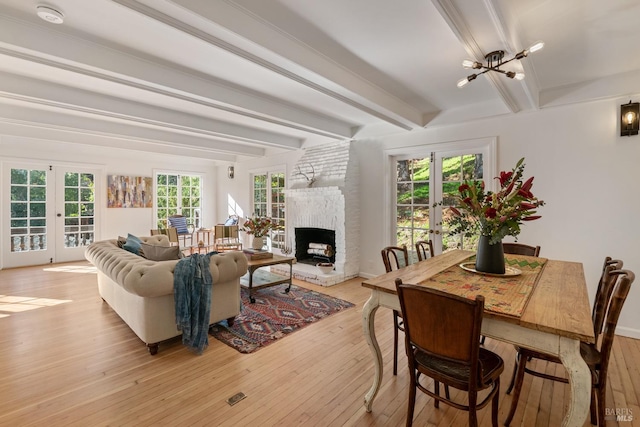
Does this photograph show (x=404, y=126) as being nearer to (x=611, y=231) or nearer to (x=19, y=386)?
(x=611, y=231)

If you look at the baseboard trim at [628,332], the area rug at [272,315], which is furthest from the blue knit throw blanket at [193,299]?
the baseboard trim at [628,332]

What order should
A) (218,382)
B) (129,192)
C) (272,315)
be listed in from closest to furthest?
(218,382) → (272,315) → (129,192)

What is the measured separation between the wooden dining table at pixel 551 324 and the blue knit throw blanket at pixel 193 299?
155 centimetres

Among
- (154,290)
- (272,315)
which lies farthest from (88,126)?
(272,315)

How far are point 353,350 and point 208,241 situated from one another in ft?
21.6

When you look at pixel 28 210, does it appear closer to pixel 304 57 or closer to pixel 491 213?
pixel 304 57

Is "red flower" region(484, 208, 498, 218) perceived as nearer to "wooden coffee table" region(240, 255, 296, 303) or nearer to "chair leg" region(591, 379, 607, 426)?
"chair leg" region(591, 379, 607, 426)

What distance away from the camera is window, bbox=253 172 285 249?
259 inches

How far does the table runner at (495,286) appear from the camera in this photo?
143cm

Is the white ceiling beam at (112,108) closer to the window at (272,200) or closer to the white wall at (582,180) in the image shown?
the window at (272,200)

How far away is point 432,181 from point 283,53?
2962mm

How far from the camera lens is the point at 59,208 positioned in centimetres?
625

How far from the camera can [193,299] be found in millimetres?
2635

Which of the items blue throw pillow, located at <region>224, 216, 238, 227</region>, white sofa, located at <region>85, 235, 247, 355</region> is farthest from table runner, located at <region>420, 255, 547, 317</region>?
blue throw pillow, located at <region>224, 216, 238, 227</region>
